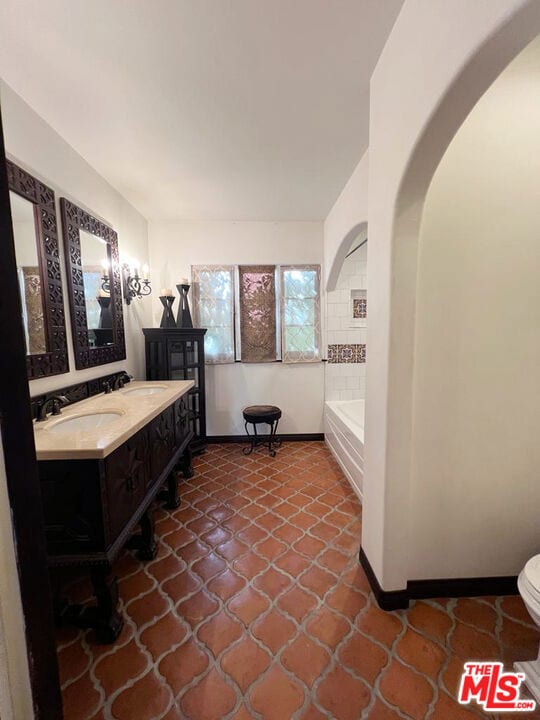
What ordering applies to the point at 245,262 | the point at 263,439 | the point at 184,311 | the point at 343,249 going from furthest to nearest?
1. the point at 263,439
2. the point at 245,262
3. the point at 184,311
4. the point at 343,249

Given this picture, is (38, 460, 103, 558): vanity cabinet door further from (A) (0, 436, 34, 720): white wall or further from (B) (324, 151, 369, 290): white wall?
(B) (324, 151, 369, 290): white wall

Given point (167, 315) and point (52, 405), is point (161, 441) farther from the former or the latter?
point (167, 315)

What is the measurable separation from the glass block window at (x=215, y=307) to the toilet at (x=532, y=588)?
2.98 meters

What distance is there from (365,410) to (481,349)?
25.2 inches

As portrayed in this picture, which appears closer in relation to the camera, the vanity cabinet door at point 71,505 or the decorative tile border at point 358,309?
the vanity cabinet door at point 71,505

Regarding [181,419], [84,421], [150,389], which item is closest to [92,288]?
[150,389]

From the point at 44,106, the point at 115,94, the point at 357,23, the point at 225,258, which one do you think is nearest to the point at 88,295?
the point at 44,106

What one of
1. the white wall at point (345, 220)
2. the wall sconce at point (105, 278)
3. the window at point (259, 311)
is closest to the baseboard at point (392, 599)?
the white wall at point (345, 220)

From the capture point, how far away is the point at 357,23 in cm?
131

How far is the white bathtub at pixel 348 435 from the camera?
8.20 ft

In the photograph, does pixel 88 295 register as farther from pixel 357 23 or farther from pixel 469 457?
pixel 469 457

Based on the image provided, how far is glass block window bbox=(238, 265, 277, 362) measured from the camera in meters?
3.66

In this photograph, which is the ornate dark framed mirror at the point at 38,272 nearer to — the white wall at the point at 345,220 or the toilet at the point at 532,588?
the white wall at the point at 345,220

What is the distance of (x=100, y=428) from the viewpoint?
1538mm
